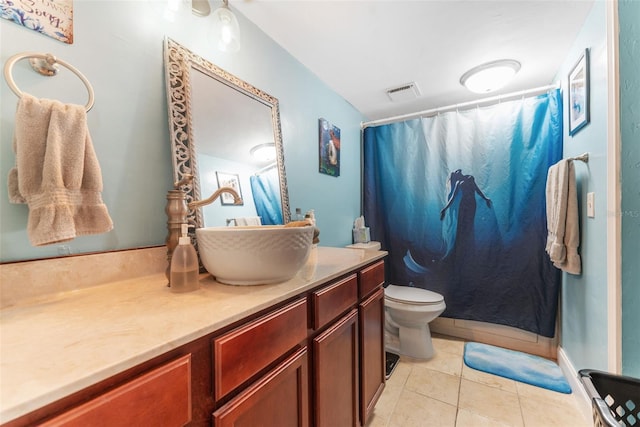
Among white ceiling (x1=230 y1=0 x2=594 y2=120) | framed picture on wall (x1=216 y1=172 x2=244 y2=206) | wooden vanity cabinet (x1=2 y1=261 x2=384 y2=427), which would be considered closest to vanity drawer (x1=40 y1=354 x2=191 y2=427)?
wooden vanity cabinet (x1=2 y1=261 x2=384 y2=427)

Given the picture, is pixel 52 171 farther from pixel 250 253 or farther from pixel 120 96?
pixel 250 253

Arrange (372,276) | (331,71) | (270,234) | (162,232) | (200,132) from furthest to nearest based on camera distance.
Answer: (331,71), (372,276), (200,132), (162,232), (270,234)

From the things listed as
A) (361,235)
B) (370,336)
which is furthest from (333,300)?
(361,235)

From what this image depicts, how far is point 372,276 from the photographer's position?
51.0 inches

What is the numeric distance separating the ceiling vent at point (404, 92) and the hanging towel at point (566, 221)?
1.10 meters

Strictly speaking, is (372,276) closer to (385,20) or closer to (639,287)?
(639,287)

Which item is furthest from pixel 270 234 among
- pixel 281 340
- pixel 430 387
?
pixel 430 387

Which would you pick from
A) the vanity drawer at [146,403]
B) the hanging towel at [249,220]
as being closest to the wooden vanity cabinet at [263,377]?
the vanity drawer at [146,403]

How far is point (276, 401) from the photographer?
701 millimetres

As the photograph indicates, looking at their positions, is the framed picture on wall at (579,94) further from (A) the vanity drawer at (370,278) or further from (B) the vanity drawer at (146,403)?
(B) the vanity drawer at (146,403)

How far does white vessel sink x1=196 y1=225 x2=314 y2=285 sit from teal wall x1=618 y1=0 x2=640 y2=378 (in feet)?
4.36

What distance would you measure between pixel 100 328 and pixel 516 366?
92.9 inches

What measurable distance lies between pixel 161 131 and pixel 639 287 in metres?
1.95

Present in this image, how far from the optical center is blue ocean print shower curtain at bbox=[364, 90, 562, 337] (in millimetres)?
1882
